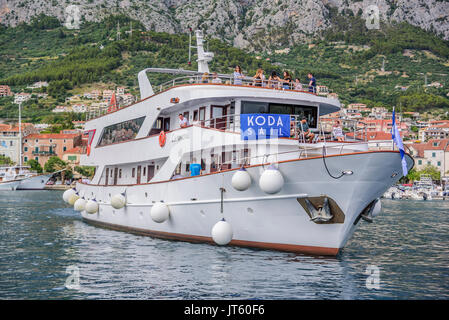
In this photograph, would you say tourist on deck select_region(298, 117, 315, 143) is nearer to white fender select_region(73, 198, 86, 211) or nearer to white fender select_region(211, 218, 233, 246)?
white fender select_region(211, 218, 233, 246)

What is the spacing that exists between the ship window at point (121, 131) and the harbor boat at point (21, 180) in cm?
5719

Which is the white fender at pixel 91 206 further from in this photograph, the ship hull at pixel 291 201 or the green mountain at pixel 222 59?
the green mountain at pixel 222 59

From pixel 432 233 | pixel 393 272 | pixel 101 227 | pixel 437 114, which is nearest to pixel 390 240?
pixel 432 233

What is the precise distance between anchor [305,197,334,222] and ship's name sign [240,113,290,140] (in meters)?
2.22

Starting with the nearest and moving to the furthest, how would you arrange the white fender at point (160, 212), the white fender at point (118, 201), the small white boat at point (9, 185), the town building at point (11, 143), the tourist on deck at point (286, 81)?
1. the white fender at point (160, 212)
2. the tourist on deck at point (286, 81)
3. the white fender at point (118, 201)
4. the small white boat at point (9, 185)
5. the town building at point (11, 143)

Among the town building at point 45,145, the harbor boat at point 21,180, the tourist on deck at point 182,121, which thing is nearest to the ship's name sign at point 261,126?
the tourist on deck at point 182,121

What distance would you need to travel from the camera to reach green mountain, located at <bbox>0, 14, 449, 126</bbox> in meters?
131

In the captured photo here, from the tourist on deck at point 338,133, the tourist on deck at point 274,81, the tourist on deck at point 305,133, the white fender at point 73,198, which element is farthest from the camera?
the white fender at point 73,198

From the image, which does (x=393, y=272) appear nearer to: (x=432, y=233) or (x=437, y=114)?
(x=432, y=233)

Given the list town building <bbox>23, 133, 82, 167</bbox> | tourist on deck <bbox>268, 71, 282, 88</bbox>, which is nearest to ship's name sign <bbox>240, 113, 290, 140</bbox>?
tourist on deck <bbox>268, 71, 282, 88</bbox>

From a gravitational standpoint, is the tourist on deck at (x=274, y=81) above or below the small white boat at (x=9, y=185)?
above

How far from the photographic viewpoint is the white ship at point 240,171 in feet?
40.9

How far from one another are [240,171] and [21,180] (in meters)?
71.3

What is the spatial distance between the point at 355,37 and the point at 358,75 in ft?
50.3
